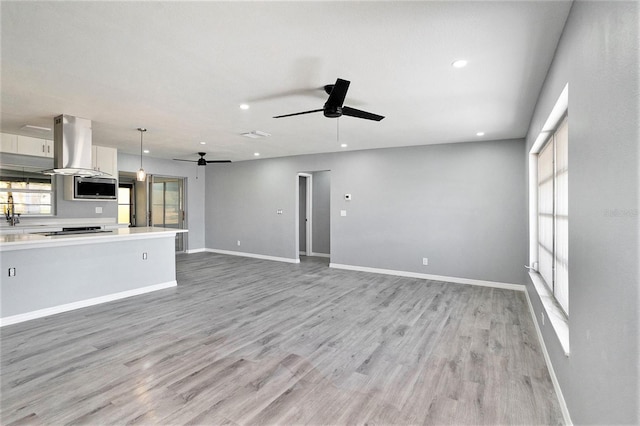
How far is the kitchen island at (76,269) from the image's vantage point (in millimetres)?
3613

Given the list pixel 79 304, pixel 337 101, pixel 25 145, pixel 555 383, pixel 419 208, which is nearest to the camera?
pixel 555 383

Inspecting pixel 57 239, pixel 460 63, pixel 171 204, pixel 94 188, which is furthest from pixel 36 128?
pixel 460 63

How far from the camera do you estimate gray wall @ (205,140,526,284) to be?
5.22m

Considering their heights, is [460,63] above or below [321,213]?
above

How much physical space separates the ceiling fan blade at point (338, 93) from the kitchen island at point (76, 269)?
3.62m

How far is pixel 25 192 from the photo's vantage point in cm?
561

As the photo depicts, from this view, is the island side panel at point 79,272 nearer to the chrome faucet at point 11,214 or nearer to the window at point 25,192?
the chrome faucet at point 11,214

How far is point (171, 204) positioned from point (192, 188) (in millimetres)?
727

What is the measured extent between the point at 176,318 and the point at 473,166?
5.14 meters

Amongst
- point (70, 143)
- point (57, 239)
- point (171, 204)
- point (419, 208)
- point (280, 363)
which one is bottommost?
point (280, 363)

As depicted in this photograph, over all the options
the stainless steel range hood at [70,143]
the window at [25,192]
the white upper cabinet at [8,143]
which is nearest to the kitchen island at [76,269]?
the stainless steel range hood at [70,143]

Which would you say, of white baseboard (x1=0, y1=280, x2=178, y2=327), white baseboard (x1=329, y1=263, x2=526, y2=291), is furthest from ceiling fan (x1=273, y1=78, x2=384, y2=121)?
white baseboard (x1=0, y1=280, x2=178, y2=327)

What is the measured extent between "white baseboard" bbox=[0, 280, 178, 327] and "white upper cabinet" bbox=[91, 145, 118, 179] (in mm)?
3006

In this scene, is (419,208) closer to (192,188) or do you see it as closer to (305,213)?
(305,213)
